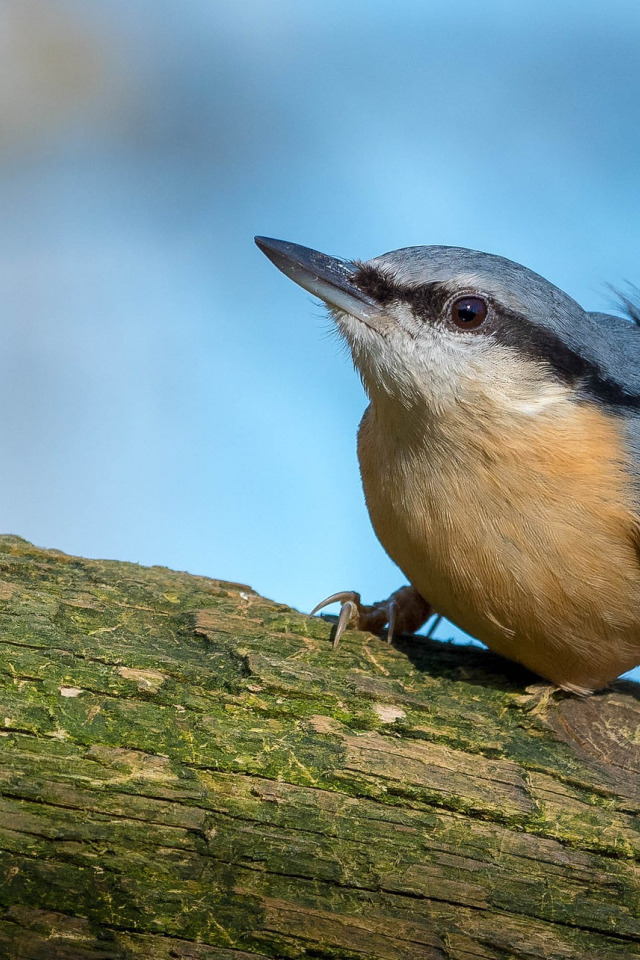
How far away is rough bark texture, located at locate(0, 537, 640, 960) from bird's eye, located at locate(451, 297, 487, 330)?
125cm

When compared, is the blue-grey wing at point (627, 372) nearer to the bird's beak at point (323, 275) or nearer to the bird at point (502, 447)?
the bird at point (502, 447)

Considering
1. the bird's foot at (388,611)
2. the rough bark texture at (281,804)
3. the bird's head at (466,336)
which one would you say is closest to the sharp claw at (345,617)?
the bird's foot at (388,611)

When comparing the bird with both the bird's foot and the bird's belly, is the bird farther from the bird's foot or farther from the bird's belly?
the bird's foot

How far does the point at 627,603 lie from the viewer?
10.3 feet

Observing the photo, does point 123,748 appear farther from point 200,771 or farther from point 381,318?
point 381,318

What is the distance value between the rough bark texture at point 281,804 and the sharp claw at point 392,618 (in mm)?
355

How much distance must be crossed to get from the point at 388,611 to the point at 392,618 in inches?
3.1

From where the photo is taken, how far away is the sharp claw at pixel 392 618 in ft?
12.0

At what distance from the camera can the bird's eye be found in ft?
10.6

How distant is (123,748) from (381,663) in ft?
3.55

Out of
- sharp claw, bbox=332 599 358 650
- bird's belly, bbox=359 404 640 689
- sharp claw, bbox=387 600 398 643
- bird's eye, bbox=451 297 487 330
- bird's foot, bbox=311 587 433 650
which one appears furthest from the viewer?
bird's foot, bbox=311 587 433 650

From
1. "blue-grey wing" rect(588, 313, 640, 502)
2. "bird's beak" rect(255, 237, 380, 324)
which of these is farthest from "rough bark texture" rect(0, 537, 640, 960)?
"bird's beak" rect(255, 237, 380, 324)

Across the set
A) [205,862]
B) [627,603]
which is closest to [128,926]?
[205,862]

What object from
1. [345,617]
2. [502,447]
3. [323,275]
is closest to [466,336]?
[502,447]
